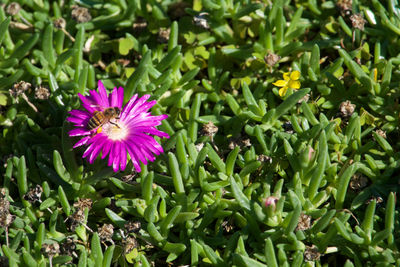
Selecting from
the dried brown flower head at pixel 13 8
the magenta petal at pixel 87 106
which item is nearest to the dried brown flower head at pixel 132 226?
the magenta petal at pixel 87 106

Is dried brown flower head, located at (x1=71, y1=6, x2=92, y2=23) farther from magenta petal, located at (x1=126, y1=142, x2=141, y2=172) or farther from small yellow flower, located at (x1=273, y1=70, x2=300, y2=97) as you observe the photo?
small yellow flower, located at (x1=273, y1=70, x2=300, y2=97)

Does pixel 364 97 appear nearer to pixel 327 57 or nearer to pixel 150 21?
pixel 327 57

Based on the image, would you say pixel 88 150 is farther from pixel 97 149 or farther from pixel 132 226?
pixel 132 226

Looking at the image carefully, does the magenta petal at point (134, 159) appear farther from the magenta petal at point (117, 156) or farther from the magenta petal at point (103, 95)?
the magenta petal at point (103, 95)

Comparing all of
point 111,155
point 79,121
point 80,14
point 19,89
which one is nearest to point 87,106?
point 79,121

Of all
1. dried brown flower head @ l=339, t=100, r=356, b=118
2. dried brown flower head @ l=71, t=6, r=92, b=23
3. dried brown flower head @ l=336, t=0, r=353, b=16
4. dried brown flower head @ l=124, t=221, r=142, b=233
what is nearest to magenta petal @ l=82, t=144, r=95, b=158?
dried brown flower head @ l=124, t=221, r=142, b=233
